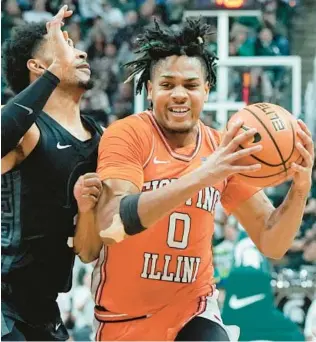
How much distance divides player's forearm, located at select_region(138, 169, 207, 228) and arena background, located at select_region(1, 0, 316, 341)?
3.31 meters

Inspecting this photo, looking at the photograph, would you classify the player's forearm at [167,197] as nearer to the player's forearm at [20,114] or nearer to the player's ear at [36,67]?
the player's forearm at [20,114]

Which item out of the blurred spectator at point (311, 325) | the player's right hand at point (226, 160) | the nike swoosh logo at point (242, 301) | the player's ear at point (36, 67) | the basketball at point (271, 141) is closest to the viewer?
the player's right hand at point (226, 160)

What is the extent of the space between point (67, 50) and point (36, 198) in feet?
2.10

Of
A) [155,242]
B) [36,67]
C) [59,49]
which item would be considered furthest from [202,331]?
[36,67]

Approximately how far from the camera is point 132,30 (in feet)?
37.0

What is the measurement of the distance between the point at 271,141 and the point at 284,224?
508 mm

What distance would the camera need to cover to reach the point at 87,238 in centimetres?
369

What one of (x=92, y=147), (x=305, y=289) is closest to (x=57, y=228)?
(x=92, y=147)

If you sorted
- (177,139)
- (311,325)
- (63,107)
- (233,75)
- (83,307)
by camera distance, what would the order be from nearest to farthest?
(177,139)
(63,107)
(311,325)
(83,307)
(233,75)

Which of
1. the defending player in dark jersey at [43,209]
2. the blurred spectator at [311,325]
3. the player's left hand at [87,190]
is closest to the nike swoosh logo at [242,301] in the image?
the blurred spectator at [311,325]

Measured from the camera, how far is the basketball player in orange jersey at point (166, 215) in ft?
11.5

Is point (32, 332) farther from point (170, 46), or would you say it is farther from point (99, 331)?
point (170, 46)

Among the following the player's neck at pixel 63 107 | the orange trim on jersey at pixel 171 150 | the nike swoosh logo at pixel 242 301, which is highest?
the player's neck at pixel 63 107

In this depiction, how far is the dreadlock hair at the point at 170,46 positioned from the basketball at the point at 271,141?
0.42m
